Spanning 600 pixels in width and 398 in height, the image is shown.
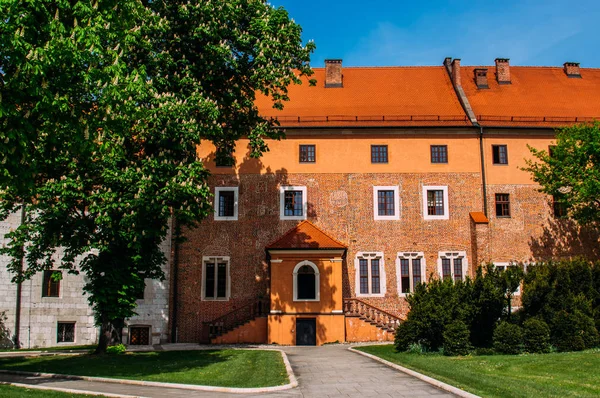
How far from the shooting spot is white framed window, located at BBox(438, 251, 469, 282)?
100 ft

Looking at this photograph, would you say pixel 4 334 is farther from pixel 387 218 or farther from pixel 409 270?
pixel 409 270

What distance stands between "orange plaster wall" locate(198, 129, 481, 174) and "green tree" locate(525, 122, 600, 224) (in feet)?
13.0

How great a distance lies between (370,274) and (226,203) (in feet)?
26.7

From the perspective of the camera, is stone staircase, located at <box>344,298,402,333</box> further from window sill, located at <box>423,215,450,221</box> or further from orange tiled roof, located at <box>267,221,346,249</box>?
window sill, located at <box>423,215,450,221</box>

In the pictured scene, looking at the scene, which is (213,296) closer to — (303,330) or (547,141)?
(303,330)

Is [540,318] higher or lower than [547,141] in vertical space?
lower

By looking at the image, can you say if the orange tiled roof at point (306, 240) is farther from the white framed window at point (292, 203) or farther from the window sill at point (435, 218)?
the window sill at point (435, 218)

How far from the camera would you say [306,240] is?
1155 inches

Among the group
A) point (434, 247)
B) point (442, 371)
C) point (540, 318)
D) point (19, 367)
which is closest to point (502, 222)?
point (434, 247)

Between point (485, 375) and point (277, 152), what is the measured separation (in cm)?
1894

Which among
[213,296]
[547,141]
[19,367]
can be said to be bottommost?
[19,367]

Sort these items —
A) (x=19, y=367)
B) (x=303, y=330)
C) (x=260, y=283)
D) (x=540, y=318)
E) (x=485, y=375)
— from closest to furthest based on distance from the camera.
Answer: (x=485, y=375)
(x=19, y=367)
(x=540, y=318)
(x=303, y=330)
(x=260, y=283)

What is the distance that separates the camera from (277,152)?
31656 mm

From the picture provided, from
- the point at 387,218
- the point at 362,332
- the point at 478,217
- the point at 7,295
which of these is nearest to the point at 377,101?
the point at 387,218
